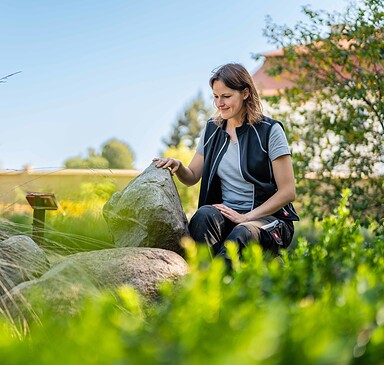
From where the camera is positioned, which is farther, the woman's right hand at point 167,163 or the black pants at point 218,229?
the woman's right hand at point 167,163

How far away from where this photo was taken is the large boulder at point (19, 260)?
333 centimetres

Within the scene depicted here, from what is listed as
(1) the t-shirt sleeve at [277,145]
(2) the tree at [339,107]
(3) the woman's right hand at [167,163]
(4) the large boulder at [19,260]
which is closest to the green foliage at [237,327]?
(4) the large boulder at [19,260]

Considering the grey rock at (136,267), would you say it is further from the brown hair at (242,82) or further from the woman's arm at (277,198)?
the brown hair at (242,82)

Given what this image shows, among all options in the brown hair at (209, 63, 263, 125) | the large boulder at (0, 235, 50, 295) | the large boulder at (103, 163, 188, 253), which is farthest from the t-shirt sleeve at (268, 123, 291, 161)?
the large boulder at (0, 235, 50, 295)

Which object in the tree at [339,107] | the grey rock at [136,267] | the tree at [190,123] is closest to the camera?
the grey rock at [136,267]

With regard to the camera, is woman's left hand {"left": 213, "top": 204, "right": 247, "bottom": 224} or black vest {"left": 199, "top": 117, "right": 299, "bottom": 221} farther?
black vest {"left": 199, "top": 117, "right": 299, "bottom": 221}

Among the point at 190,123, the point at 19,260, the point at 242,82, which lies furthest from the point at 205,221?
the point at 190,123

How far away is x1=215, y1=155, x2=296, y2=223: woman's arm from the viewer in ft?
13.4

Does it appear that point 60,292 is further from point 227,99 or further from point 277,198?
point 227,99

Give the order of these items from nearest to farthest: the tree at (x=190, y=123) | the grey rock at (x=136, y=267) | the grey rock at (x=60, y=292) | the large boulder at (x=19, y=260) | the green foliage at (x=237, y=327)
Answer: the green foliage at (x=237, y=327)
the grey rock at (x=60, y=292)
the large boulder at (x=19, y=260)
the grey rock at (x=136, y=267)
the tree at (x=190, y=123)

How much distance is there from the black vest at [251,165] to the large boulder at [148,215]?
0.28 meters

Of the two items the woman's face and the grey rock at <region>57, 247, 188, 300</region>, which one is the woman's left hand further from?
the woman's face

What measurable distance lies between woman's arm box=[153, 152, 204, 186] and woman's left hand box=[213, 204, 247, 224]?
49cm

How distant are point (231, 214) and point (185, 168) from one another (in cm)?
Answer: 63
